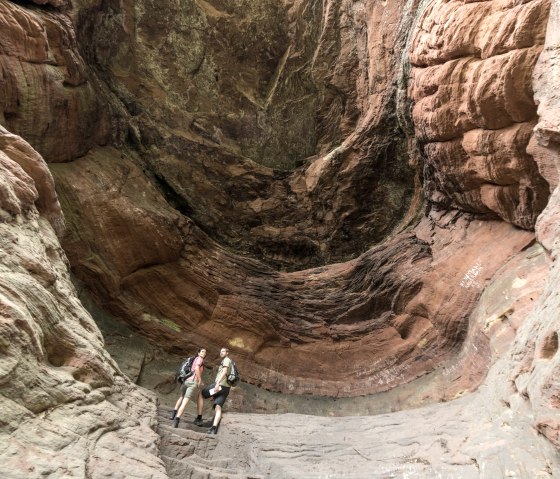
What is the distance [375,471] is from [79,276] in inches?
345

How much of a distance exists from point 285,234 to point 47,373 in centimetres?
1134

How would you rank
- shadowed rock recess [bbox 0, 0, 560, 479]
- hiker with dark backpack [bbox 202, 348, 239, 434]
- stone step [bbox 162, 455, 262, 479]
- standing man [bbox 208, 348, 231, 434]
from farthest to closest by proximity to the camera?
hiker with dark backpack [bbox 202, 348, 239, 434] → standing man [bbox 208, 348, 231, 434] → stone step [bbox 162, 455, 262, 479] → shadowed rock recess [bbox 0, 0, 560, 479]

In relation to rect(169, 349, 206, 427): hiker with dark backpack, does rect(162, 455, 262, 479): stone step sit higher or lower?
higher

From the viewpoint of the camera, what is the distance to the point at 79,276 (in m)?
12.0

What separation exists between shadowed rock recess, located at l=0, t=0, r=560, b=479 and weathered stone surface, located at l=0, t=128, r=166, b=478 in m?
0.04

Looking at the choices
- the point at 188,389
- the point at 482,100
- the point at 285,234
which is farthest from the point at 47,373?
the point at 285,234

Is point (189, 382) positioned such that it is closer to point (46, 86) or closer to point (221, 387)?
point (221, 387)

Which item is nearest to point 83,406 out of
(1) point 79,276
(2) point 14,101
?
(1) point 79,276

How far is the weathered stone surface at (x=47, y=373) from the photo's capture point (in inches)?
194

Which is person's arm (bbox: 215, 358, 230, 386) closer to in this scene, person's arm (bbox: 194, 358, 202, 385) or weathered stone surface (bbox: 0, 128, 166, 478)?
person's arm (bbox: 194, 358, 202, 385)

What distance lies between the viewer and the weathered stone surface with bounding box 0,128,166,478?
16.2 ft

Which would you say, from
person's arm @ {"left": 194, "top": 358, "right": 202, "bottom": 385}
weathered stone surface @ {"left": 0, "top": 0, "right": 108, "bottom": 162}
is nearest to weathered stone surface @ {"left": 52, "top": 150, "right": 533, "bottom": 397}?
weathered stone surface @ {"left": 0, "top": 0, "right": 108, "bottom": 162}

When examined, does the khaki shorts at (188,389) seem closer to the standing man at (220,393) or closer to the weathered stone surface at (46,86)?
the standing man at (220,393)

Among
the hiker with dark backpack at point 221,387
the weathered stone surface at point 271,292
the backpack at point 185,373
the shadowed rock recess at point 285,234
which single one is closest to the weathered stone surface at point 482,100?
the shadowed rock recess at point 285,234
